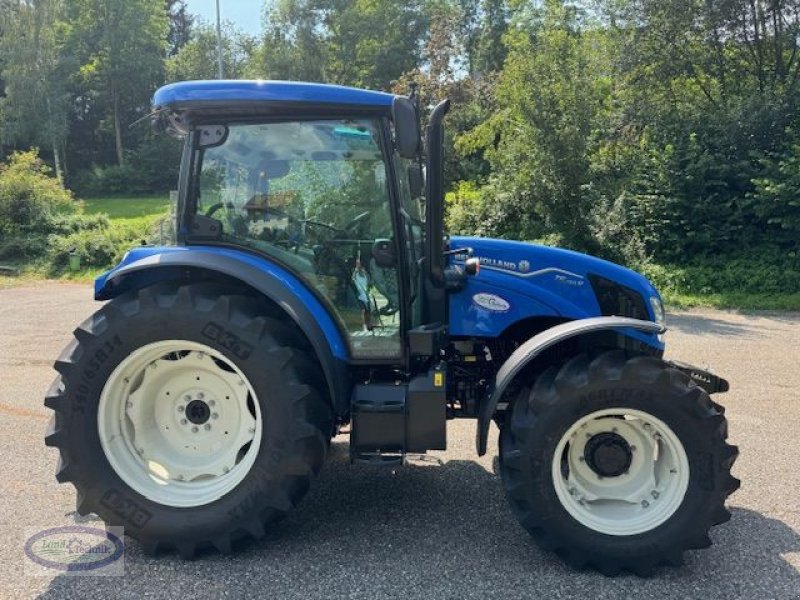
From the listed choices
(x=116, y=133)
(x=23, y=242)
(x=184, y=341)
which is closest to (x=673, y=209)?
(x=184, y=341)

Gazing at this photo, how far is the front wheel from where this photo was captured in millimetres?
3178

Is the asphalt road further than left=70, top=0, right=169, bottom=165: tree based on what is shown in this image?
No

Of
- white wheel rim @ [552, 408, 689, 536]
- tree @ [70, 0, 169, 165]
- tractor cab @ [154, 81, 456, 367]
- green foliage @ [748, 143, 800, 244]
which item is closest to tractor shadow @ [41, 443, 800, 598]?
white wheel rim @ [552, 408, 689, 536]

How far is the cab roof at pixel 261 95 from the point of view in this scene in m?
3.34

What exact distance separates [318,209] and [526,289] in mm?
1239

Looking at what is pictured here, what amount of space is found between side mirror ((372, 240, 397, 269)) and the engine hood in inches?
18.8

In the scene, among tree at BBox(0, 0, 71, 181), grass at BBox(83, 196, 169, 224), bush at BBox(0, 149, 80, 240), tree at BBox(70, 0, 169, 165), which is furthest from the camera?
tree at BBox(70, 0, 169, 165)

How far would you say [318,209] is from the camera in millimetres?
3551

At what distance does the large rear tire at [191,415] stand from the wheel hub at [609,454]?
1.35 meters

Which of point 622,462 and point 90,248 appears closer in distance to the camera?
point 622,462

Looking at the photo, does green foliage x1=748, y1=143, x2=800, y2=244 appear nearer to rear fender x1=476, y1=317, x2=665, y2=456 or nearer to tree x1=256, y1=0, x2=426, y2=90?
rear fender x1=476, y1=317, x2=665, y2=456

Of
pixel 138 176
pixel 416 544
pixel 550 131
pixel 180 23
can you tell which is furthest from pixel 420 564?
pixel 180 23

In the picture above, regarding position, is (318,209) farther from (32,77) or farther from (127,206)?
(32,77)

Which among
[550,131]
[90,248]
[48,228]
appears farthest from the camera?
[48,228]
